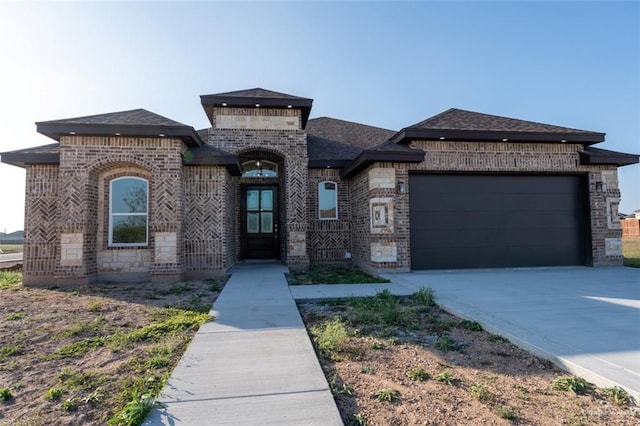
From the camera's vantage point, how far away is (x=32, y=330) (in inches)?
184

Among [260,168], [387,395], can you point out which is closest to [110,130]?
[260,168]

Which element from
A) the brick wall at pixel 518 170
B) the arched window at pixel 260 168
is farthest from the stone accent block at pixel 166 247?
the brick wall at pixel 518 170

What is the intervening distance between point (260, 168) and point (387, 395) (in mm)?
10563

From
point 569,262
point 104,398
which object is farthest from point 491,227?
point 104,398

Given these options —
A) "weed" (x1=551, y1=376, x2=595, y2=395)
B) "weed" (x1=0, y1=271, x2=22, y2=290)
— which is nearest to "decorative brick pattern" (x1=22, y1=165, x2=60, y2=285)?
"weed" (x1=0, y1=271, x2=22, y2=290)

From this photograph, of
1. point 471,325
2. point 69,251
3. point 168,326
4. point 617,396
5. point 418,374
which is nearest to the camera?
point 617,396

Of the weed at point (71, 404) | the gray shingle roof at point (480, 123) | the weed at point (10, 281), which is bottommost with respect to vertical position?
the weed at point (71, 404)

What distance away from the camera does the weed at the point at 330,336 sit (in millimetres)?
3754

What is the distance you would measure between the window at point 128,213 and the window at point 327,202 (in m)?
5.32

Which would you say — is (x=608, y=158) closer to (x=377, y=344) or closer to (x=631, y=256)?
(x=631, y=256)

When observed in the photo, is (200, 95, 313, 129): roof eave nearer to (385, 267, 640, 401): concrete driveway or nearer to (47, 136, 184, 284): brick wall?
(47, 136, 184, 284): brick wall

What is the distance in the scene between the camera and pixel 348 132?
48.4 ft

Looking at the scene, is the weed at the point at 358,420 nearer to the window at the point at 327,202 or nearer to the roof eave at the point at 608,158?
the window at the point at 327,202

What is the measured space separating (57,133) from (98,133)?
0.87 metres
